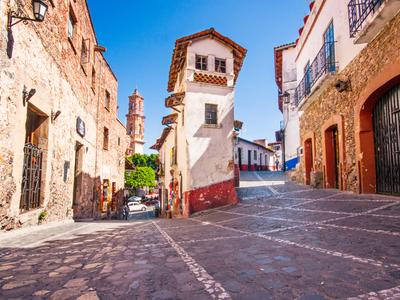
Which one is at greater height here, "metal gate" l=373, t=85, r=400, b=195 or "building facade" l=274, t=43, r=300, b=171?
"building facade" l=274, t=43, r=300, b=171

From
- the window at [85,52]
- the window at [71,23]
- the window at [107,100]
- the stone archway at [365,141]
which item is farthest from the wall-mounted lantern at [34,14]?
the window at [107,100]

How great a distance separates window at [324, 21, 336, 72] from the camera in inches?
378

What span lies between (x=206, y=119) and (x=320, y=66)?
548 cm

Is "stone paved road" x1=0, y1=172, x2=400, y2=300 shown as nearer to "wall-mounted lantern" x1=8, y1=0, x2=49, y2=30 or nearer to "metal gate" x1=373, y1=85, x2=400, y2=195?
"metal gate" x1=373, y1=85, x2=400, y2=195

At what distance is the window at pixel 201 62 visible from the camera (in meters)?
13.2

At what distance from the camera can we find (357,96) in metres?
7.97

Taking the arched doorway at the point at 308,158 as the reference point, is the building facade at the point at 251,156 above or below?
above

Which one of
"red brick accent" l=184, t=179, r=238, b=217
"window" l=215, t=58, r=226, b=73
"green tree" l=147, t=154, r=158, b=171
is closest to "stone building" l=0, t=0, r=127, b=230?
"red brick accent" l=184, t=179, r=238, b=217

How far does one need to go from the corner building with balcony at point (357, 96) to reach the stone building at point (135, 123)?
51247mm

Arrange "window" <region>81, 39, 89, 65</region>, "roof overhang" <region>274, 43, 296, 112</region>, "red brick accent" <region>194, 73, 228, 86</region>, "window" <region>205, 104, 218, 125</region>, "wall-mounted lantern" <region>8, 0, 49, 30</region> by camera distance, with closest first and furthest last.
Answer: "wall-mounted lantern" <region>8, 0, 49, 30</region>, "window" <region>81, 39, 89, 65</region>, "window" <region>205, 104, 218, 125</region>, "red brick accent" <region>194, 73, 228, 86</region>, "roof overhang" <region>274, 43, 296, 112</region>

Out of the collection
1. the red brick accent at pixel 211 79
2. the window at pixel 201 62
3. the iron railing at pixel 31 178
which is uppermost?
the window at pixel 201 62

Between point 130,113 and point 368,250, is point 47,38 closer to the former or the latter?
point 368,250

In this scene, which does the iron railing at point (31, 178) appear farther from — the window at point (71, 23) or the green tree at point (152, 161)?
the green tree at point (152, 161)

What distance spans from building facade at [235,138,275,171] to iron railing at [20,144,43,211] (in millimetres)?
28040
